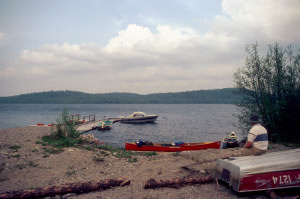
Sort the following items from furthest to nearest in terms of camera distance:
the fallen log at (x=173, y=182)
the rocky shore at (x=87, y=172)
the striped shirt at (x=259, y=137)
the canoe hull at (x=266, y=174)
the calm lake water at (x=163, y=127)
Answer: the calm lake water at (x=163, y=127) < the fallen log at (x=173, y=182) < the striped shirt at (x=259, y=137) < the rocky shore at (x=87, y=172) < the canoe hull at (x=266, y=174)

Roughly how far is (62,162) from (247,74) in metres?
14.2

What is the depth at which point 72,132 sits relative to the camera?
14.8 metres

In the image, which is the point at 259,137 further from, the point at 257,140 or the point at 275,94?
the point at 275,94

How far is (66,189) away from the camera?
6.12m

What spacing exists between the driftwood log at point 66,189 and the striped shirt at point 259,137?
4.19 m

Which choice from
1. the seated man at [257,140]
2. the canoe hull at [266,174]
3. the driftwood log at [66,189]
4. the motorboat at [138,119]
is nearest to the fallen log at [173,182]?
the driftwood log at [66,189]

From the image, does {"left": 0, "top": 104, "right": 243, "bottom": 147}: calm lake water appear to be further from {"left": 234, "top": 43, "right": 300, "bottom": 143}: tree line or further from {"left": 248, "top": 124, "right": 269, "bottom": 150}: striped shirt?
{"left": 248, "top": 124, "right": 269, "bottom": 150}: striped shirt

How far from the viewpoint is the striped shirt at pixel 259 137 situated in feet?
21.0

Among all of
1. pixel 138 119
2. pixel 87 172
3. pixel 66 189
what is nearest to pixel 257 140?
pixel 66 189

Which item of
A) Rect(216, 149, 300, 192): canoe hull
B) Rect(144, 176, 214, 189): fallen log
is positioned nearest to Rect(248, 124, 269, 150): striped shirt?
Rect(216, 149, 300, 192): canoe hull

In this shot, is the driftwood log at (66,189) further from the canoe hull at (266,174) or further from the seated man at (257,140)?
the seated man at (257,140)

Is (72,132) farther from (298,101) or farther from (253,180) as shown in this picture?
(298,101)

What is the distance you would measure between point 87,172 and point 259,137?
263 inches

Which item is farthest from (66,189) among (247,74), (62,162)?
(247,74)
